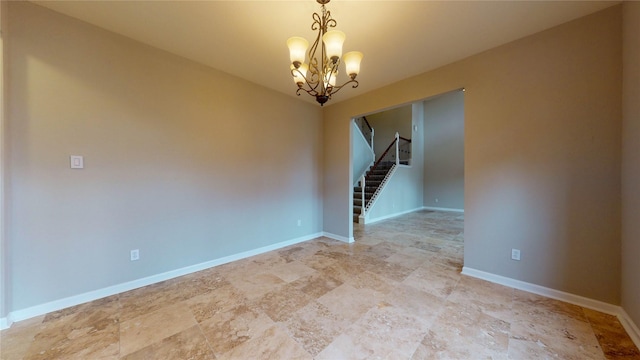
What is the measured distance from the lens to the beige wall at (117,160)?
1.93 meters

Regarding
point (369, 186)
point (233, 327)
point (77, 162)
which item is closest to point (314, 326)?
point (233, 327)

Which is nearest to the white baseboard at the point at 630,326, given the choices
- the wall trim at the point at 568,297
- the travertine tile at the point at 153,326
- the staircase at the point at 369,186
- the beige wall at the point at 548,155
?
the wall trim at the point at 568,297

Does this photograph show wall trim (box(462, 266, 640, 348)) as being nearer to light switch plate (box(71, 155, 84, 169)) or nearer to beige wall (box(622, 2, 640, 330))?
beige wall (box(622, 2, 640, 330))

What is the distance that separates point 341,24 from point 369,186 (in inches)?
217

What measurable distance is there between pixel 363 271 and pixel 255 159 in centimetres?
233

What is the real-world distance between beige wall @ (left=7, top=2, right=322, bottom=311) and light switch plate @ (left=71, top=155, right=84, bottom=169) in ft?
0.17

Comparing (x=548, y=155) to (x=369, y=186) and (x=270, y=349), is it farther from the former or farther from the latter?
(x=369, y=186)

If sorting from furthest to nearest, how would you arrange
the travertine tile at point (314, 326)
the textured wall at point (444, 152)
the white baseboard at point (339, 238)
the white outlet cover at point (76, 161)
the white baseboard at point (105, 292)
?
1. the textured wall at point (444, 152)
2. the white baseboard at point (339, 238)
3. the white outlet cover at point (76, 161)
4. the white baseboard at point (105, 292)
5. the travertine tile at point (314, 326)

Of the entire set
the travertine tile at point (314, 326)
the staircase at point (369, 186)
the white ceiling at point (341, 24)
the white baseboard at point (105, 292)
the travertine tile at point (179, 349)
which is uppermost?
the white ceiling at point (341, 24)

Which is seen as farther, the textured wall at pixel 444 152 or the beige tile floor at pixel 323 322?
the textured wall at pixel 444 152

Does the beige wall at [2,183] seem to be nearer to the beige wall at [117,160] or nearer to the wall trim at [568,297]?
the beige wall at [117,160]

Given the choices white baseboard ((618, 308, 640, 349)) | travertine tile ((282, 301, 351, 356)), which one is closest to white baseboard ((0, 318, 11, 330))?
travertine tile ((282, 301, 351, 356))

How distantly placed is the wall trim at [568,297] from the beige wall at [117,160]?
3139 millimetres

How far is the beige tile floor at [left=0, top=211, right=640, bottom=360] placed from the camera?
1556mm
